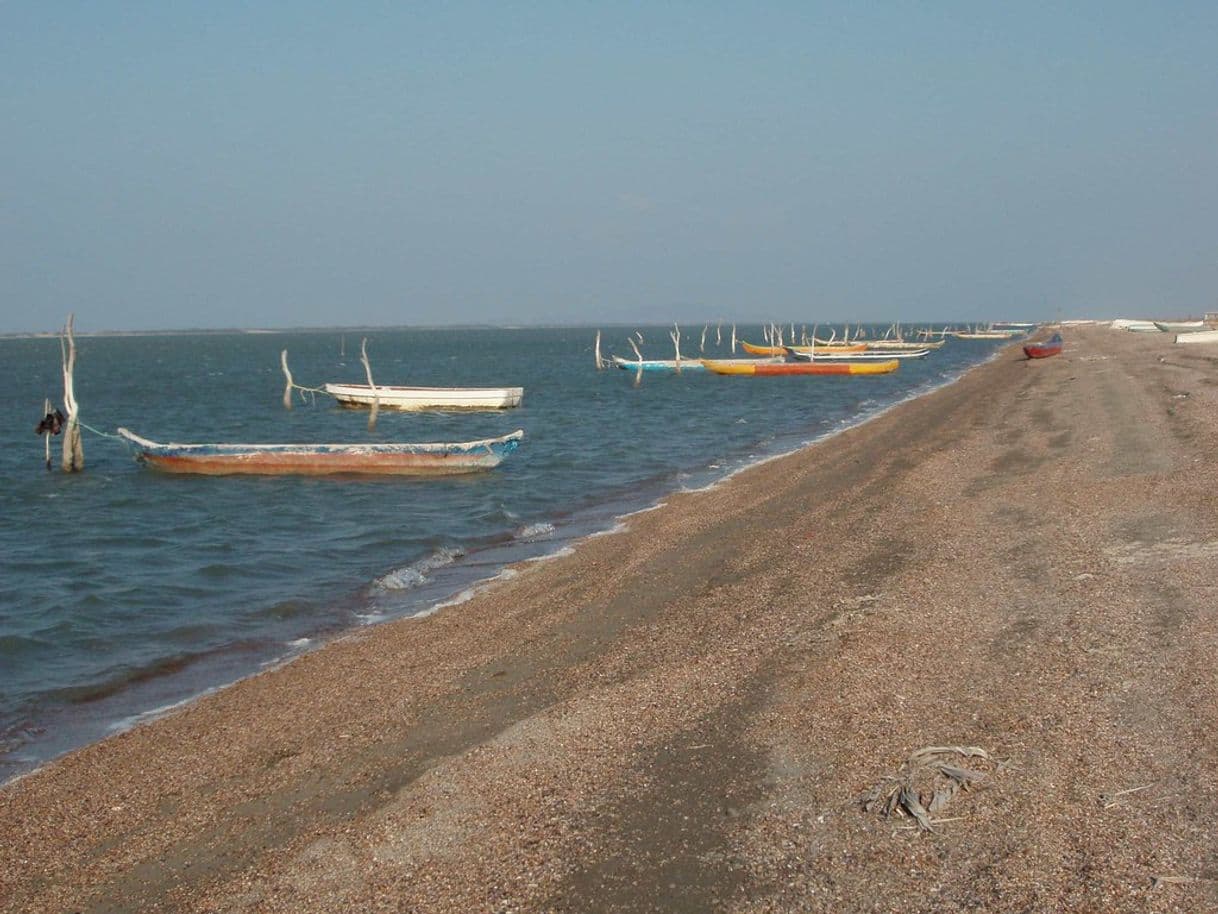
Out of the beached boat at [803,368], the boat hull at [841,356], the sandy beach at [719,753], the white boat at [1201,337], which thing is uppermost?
the white boat at [1201,337]

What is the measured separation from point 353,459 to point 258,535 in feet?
23.7

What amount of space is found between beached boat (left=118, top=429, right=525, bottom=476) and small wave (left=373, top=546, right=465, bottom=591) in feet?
29.4

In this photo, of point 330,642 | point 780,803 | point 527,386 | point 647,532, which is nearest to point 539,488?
point 647,532

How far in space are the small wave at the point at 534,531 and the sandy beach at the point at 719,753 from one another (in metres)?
4.70

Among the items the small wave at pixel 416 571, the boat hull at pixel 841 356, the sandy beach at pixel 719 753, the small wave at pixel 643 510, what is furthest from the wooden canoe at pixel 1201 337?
the small wave at pixel 416 571

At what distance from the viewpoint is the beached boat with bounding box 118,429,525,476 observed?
85.0 feet

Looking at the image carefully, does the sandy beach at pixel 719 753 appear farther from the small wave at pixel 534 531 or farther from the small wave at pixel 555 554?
the small wave at pixel 534 531

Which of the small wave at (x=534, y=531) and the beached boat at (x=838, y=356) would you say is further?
the beached boat at (x=838, y=356)

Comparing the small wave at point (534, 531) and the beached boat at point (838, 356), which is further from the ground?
the beached boat at point (838, 356)

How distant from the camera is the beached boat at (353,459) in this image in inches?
1021

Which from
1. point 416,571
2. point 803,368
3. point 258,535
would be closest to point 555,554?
point 416,571

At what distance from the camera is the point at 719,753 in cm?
682

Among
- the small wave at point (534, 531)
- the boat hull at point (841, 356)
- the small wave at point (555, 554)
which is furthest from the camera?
the boat hull at point (841, 356)

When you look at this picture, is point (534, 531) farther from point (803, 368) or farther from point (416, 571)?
point (803, 368)
